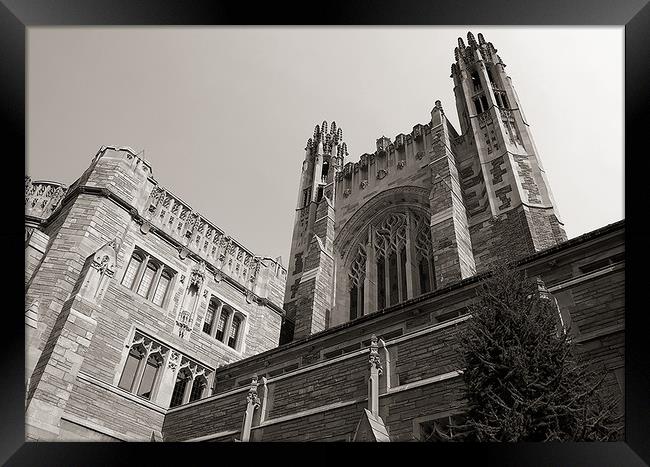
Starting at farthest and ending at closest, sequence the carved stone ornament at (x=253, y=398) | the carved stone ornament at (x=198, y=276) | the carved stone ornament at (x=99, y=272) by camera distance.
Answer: the carved stone ornament at (x=198, y=276), the carved stone ornament at (x=99, y=272), the carved stone ornament at (x=253, y=398)

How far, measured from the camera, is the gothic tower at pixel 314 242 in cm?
2098

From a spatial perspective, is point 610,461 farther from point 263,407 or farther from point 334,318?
point 334,318

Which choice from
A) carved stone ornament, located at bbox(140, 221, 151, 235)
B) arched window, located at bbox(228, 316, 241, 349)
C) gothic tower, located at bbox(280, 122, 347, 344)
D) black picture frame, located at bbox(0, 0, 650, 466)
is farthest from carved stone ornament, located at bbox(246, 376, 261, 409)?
carved stone ornament, located at bbox(140, 221, 151, 235)

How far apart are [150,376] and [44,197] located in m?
9.68

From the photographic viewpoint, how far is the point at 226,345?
18625 mm

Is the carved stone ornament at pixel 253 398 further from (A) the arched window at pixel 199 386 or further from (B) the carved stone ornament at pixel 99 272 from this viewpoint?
(B) the carved stone ornament at pixel 99 272

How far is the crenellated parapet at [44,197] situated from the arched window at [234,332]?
27.8 feet

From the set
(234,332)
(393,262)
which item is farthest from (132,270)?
(393,262)

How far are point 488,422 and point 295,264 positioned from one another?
2048 centimetres

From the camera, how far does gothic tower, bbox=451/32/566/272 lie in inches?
677

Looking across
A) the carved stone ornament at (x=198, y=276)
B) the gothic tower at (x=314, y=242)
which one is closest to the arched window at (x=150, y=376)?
the carved stone ornament at (x=198, y=276)

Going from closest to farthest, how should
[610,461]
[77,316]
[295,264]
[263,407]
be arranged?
[610,461] < [263,407] < [77,316] < [295,264]

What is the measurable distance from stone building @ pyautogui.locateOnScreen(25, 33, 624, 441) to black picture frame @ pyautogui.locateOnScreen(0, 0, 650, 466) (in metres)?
2.89
